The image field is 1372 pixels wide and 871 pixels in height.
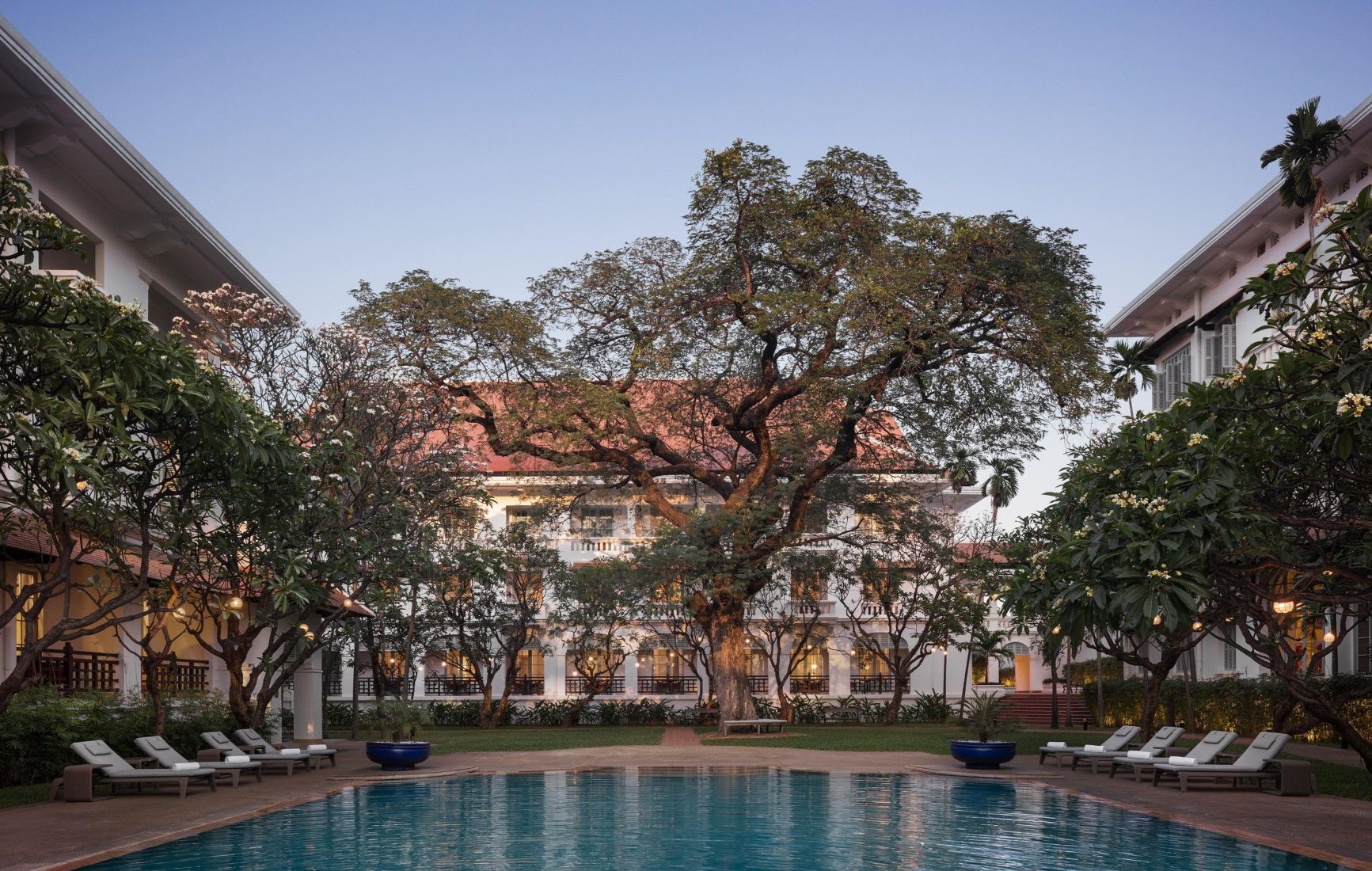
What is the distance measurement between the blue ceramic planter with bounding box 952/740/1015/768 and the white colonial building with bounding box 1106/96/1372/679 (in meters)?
8.28

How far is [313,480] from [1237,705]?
25252 millimetres

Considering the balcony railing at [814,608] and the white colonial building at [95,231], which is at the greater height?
the white colonial building at [95,231]

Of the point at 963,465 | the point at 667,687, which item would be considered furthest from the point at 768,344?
the point at 667,687

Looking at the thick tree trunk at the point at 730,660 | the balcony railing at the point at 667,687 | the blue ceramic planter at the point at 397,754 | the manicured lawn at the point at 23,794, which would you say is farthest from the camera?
the balcony railing at the point at 667,687

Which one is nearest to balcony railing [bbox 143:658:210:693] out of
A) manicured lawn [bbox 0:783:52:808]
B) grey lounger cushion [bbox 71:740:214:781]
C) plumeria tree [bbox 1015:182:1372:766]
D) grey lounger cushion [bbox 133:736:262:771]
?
manicured lawn [bbox 0:783:52:808]

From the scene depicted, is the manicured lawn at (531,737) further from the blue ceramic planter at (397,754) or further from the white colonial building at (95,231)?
the white colonial building at (95,231)

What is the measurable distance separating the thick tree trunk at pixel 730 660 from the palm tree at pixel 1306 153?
58.5ft

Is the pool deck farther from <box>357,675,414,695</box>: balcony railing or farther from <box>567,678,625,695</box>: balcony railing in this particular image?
<box>567,678,625,695</box>: balcony railing

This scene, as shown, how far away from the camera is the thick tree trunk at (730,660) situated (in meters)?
36.7

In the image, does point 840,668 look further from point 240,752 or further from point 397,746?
point 240,752

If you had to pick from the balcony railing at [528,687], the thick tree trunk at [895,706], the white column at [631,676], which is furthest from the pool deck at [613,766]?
the balcony railing at [528,687]

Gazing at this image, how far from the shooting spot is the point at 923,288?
2998 cm

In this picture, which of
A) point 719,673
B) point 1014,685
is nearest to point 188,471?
point 719,673

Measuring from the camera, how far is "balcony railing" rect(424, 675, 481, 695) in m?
55.8
